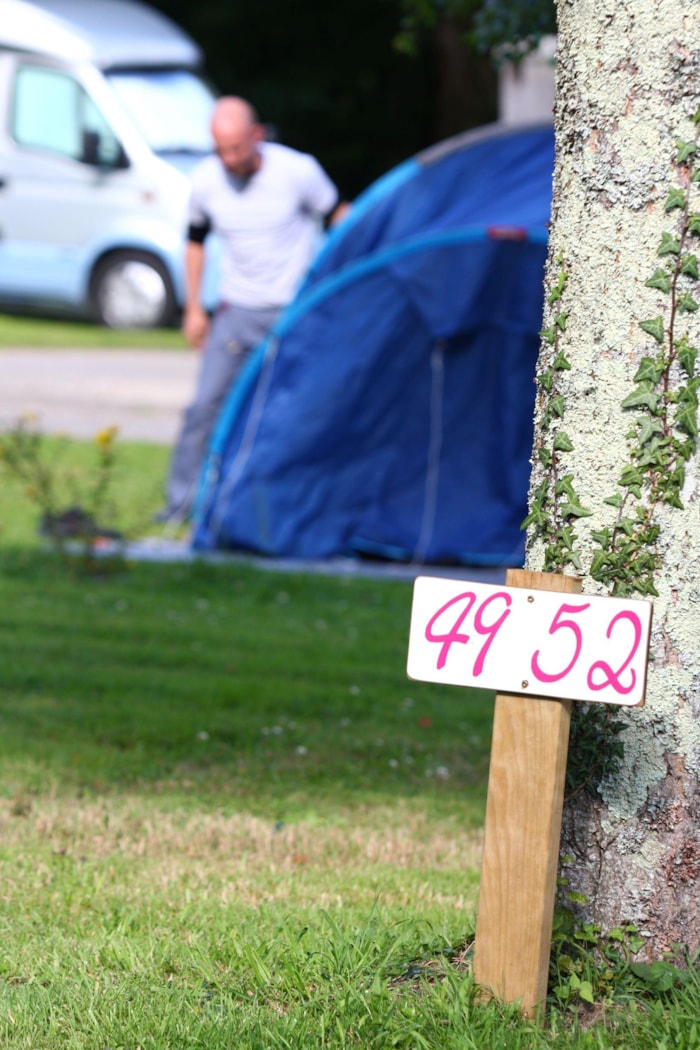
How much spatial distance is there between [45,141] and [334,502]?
10.8m

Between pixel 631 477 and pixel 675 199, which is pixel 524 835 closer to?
pixel 631 477

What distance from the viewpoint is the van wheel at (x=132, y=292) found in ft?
60.6

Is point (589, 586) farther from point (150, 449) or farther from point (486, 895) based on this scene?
point (150, 449)

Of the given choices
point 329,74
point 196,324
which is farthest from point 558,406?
point 329,74

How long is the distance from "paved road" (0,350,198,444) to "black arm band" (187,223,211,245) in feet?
9.41

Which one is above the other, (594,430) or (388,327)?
(388,327)

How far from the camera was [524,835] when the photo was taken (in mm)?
2904

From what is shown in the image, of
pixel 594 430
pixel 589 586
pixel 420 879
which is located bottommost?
pixel 420 879

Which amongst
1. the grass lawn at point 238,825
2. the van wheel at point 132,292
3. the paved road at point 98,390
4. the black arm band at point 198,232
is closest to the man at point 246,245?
the black arm band at point 198,232

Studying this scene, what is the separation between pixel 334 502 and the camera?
887 centimetres

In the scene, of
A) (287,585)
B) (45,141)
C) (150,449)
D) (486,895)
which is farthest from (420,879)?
(45,141)

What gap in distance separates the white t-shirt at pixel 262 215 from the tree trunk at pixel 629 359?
230 inches

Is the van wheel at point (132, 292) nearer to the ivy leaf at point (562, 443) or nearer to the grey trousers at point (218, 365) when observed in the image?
the grey trousers at point (218, 365)

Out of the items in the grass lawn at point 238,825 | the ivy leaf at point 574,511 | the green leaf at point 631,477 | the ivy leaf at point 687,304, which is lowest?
the grass lawn at point 238,825
